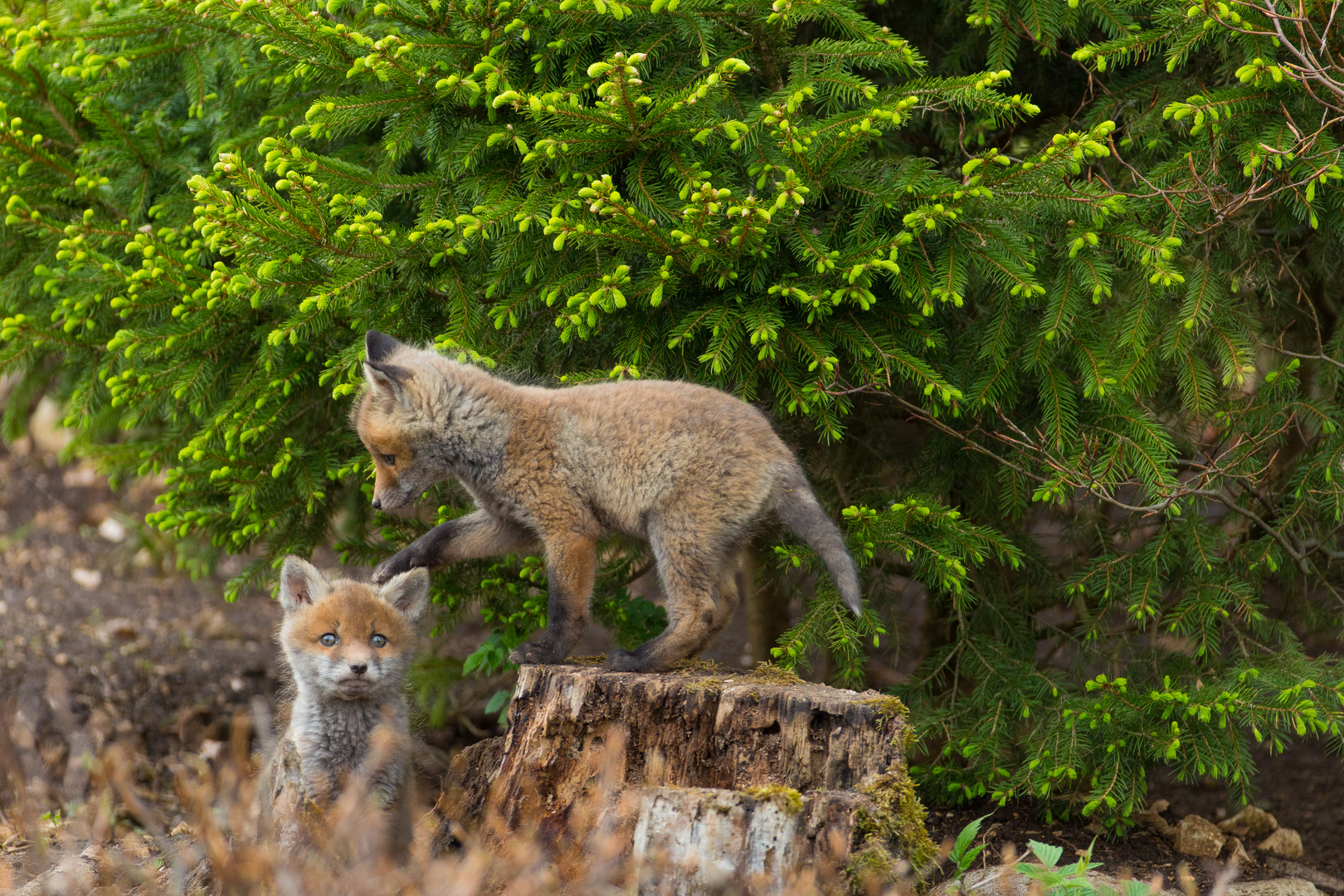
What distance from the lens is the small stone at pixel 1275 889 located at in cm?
476

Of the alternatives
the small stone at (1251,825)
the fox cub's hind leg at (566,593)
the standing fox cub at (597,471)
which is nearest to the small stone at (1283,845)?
the small stone at (1251,825)

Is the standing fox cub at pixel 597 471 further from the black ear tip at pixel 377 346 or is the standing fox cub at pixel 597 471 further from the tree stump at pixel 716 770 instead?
the tree stump at pixel 716 770

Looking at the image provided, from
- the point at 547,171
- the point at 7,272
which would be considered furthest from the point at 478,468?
the point at 7,272

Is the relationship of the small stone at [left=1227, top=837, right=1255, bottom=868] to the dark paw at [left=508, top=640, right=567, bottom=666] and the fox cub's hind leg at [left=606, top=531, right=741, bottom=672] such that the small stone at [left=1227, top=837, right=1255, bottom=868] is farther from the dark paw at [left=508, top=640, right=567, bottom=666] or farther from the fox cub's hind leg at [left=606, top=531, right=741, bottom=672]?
the dark paw at [left=508, top=640, right=567, bottom=666]

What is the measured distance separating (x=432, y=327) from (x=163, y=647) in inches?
207

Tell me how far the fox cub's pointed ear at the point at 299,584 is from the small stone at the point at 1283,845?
507 centimetres

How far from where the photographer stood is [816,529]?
3.99 meters

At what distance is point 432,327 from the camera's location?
5113 mm

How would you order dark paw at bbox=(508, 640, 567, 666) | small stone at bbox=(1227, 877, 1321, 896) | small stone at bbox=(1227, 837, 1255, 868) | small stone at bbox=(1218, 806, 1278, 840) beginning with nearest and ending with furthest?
dark paw at bbox=(508, 640, 567, 666), small stone at bbox=(1227, 877, 1321, 896), small stone at bbox=(1227, 837, 1255, 868), small stone at bbox=(1218, 806, 1278, 840)

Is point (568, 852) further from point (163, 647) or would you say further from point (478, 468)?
point (163, 647)

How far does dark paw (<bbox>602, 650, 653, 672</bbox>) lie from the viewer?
4.07 m

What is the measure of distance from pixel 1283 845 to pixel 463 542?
4699mm

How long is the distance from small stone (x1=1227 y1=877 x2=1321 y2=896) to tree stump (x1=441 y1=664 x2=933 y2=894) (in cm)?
244

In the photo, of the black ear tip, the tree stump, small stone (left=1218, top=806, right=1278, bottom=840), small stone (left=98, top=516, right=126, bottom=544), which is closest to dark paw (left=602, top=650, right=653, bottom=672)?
the tree stump
